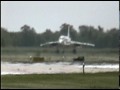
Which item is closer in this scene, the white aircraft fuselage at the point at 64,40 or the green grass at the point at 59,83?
the green grass at the point at 59,83

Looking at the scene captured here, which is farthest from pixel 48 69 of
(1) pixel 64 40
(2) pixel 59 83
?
(1) pixel 64 40

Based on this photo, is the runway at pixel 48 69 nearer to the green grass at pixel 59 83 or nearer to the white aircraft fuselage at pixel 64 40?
the green grass at pixel 59 83

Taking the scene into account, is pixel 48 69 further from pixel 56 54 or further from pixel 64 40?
pixel 64 40

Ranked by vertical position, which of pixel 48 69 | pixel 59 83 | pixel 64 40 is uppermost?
pixel 64 40

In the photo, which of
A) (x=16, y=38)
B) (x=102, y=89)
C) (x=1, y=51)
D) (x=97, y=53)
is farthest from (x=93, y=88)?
(x=97, y=53)

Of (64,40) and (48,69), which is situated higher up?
(64,40)

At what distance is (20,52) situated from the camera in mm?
47406

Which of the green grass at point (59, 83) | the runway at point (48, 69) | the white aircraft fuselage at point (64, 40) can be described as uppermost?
the white aircraft fuselage at point (64, 40)

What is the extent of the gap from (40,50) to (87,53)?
22.5 feet

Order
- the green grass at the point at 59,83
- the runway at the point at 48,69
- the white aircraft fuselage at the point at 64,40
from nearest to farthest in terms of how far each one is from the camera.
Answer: the green grass at the point at 59,83 → the runway at the point at 48,69 → the white aircraft fuselage at the point at 64,40

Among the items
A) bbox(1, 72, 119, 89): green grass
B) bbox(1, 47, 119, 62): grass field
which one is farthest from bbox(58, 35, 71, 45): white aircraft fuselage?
bbox(1, 72, 119, 89): green grass

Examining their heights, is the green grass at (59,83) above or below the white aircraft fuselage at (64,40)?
below

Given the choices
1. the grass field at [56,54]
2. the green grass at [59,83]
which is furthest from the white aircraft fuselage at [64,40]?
the green grass at [59,83]

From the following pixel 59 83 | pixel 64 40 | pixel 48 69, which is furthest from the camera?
pixel 64 40
